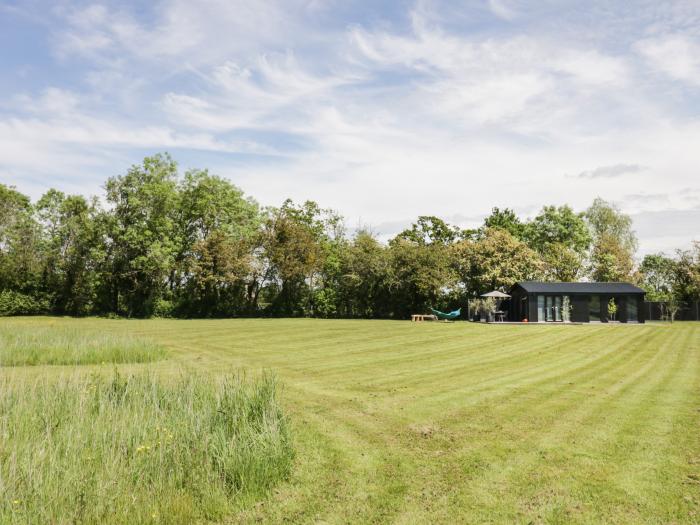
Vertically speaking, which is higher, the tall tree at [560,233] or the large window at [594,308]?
the tall tree at [560,233]

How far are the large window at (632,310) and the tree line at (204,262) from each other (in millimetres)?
8363

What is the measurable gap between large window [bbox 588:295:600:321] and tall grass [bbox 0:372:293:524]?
2994cm

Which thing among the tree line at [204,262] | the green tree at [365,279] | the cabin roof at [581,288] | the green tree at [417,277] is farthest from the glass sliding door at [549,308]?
the green tree at [365,279]

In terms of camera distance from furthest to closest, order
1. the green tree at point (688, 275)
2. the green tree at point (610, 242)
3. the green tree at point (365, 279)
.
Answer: the green tree at point (610, 242) < the green tree at point (688, 275) < the green tree at point (365, 279)

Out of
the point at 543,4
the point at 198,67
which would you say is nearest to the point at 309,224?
the point at 198,67

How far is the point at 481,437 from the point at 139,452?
4.55m

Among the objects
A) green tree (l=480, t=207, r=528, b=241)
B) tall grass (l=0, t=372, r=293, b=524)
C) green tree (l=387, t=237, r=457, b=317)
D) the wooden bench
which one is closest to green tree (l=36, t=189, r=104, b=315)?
green tree (l=387, t=237, r=457, b=317)

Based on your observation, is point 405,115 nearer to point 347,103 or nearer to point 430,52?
point 347,103

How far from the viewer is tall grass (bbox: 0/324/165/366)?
12.2m

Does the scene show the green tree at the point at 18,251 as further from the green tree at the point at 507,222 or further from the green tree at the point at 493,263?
the green tree at the point at 507,222

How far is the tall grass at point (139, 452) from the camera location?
4.66 m

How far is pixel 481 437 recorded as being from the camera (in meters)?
7.02

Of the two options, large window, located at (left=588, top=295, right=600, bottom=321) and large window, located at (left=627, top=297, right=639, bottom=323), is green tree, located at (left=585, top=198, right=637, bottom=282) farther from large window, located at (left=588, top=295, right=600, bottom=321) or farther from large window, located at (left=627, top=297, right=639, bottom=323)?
large window, located at (left=588, top=295, right=600, bottom=321)

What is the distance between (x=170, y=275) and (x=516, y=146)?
101 ft
